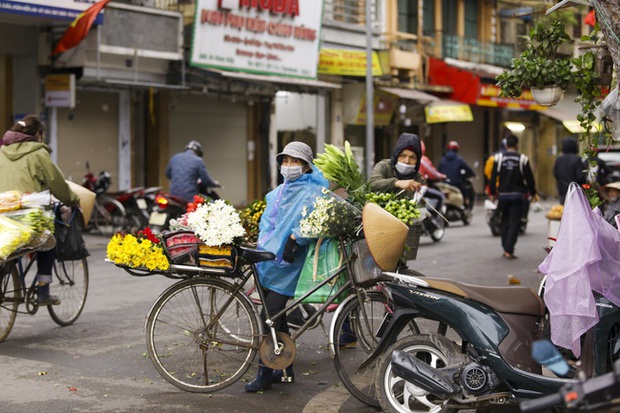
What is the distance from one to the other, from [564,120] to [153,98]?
713 inches

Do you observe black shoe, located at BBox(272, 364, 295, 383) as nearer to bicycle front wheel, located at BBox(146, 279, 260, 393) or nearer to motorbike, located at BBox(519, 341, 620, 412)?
bicycle front wheel, located at BBox(146, 279, 260, 393)

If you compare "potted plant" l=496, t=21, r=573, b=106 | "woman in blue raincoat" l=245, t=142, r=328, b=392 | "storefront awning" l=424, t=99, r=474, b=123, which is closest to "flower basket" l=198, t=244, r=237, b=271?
"woman in blue raincoat" l=245, t=142, r=328, b=392

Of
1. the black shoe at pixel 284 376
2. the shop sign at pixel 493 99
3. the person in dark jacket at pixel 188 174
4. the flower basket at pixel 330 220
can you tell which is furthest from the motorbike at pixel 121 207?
the shop sign at pixel 493 99

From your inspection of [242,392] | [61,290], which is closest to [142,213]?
[61,290]

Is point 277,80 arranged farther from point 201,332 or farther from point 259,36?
point 201,332

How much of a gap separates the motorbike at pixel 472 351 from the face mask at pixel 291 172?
134cm

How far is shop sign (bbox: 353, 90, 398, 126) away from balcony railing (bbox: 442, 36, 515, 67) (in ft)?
16.9

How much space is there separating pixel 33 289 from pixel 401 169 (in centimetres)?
335

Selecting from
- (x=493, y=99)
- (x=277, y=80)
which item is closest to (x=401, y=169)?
(x=277, y=80)

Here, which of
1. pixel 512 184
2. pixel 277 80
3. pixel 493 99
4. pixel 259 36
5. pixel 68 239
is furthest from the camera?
pixel 493 99

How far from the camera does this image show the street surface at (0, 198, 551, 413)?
251 inches

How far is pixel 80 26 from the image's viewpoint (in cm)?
1848

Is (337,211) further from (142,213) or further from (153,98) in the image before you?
(153,98)

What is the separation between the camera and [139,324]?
30.3ft
